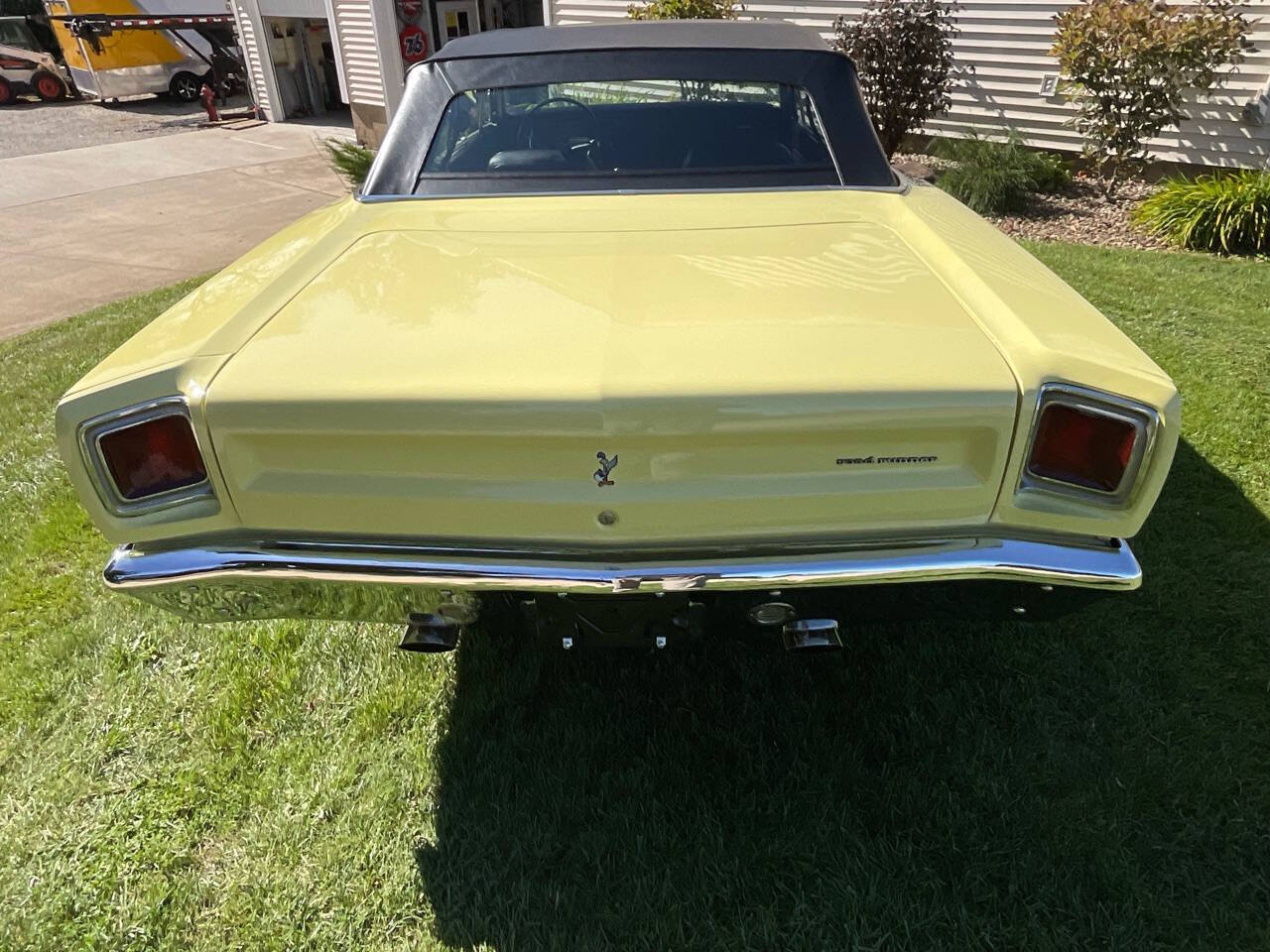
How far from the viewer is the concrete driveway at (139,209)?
6.90 meters

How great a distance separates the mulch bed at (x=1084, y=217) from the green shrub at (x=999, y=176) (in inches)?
4.5

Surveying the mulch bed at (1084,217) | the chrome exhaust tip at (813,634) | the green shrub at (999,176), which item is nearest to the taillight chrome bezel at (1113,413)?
the chrome exhaust tip at (813,634)

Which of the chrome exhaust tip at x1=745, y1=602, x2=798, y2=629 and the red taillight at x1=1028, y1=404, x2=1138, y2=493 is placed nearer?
the red taillight at x1=1028, y1=404, x2=1138, y2=493

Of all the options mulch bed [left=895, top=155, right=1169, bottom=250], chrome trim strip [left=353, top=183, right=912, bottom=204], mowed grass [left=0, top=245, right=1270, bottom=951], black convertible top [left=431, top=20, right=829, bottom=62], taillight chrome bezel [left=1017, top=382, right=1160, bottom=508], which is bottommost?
mulch bed [left=895, top=155, right=1169, bottom=250]

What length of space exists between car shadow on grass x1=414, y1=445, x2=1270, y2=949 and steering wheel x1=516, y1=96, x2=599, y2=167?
5.80 feet

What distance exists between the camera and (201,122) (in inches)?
610

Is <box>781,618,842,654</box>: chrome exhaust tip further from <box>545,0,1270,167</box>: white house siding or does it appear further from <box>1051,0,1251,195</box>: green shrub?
<box>545,0,1270,167</box>: white house siding

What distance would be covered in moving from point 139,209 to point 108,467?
9.48 metres

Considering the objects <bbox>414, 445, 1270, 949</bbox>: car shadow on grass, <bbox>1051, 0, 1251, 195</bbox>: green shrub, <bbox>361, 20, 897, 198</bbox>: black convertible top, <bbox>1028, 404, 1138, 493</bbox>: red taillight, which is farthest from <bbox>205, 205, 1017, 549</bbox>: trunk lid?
<bbox>1051, 0, 1251, 195</bbox>: green shrub

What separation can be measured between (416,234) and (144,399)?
3.06ft

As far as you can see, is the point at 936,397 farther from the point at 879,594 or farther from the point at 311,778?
the point at 311,778

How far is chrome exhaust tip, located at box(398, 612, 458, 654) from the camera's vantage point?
1812mm

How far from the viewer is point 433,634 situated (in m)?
1.83

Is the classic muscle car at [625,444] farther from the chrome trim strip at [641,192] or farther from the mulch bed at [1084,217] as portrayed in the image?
the mulch bed at [1084,217]
